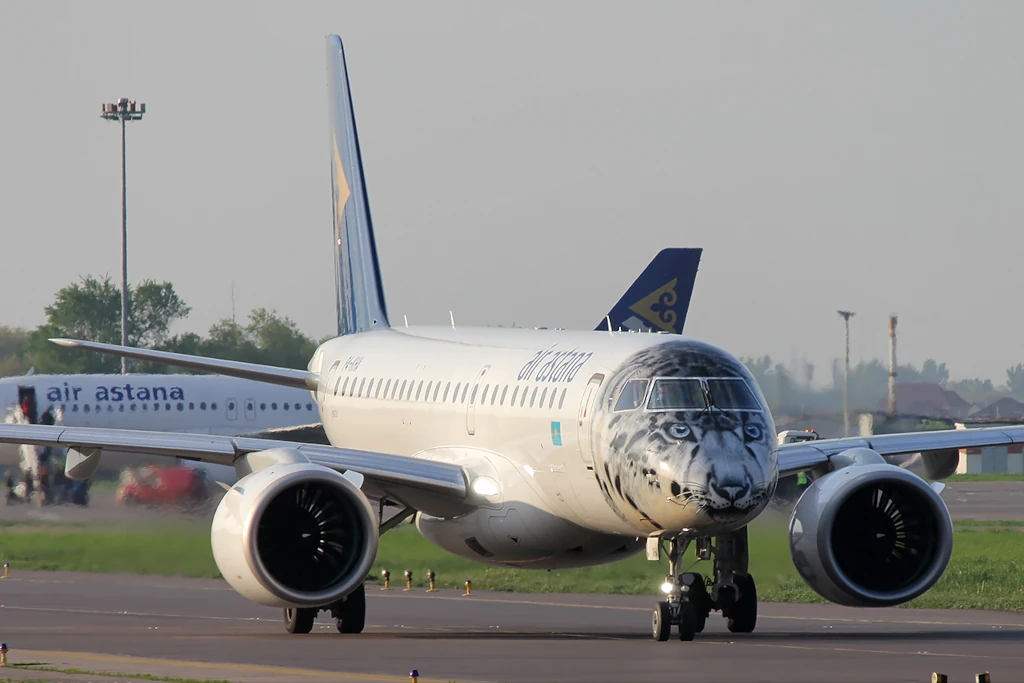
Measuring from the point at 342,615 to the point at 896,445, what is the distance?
321 inches

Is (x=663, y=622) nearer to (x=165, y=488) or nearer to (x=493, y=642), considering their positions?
(x=493, y=642)

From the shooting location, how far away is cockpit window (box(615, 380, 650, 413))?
23172mm

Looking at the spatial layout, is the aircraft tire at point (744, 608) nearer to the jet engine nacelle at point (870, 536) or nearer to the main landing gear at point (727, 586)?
the main landing gear at point (727, 586)

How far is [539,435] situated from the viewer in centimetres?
2564

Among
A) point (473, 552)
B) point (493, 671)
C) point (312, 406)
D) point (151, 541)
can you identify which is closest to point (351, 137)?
point (151, 541)

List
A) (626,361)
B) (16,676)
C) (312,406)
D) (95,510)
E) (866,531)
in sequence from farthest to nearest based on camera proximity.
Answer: (312,406) < (95,510) < (866,531) < (626,361) < (16,676)

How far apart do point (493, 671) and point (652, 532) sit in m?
3.53

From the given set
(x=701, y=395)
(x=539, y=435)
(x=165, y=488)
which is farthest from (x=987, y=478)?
(x=701, y=395)

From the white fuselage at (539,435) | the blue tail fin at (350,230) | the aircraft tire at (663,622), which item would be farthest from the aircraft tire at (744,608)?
the blue tail fin at (350,230)

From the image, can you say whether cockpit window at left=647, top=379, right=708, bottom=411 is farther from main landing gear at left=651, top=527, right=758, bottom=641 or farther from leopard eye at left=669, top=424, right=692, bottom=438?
main landing gear at left=651, top=527, right=758, bottom=641

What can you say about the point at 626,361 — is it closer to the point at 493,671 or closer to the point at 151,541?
the point at 493,671

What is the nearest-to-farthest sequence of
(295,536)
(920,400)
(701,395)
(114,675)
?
(114,675)
(701,395)
(295,536)
(920,400)

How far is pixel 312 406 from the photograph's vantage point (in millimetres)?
69250

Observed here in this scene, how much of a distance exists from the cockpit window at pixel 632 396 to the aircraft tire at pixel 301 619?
222 inches
